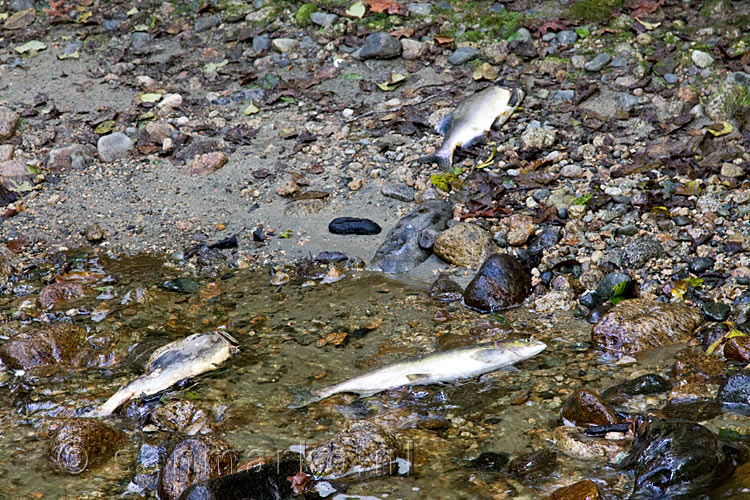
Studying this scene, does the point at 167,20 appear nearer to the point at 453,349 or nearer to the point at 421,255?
the point at 421,255

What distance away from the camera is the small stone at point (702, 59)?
7.71m

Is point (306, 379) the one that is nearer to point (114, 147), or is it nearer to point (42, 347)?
point (42, 347)

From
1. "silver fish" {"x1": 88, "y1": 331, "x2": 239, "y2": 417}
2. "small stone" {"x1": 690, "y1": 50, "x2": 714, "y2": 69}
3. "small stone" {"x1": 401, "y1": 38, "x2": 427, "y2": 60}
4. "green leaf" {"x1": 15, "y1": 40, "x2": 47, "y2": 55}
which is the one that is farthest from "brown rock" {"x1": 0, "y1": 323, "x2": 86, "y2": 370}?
"small stone" {"x1": 690, "y1": 50, "x2": 714, "y2": 69}

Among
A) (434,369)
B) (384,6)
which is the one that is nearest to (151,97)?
(384,6)

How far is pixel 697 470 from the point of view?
3363 mm

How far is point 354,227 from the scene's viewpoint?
661 cm

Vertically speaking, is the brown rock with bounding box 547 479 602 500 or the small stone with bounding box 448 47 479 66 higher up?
A: the brown rock with bounding box 547 479 602 500

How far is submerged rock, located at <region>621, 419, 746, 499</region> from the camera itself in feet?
11.0

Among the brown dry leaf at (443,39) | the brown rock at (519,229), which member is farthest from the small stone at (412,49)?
the brown rock at (519,229)

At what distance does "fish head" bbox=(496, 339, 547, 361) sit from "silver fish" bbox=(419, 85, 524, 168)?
273 centimetres

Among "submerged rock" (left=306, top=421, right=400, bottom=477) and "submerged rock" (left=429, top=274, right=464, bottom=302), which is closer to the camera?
"submerged rock" (left=306, top=421, right=400, bottom=477)

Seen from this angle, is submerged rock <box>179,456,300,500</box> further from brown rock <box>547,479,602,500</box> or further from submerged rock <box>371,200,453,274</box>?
submerged rock <box>371,200,453,274</box>

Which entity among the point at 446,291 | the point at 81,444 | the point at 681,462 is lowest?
the point at 446,291

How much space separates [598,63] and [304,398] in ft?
18.1
